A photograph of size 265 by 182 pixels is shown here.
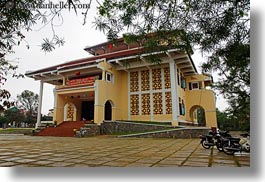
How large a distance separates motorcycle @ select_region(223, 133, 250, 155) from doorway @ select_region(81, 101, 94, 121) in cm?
1033

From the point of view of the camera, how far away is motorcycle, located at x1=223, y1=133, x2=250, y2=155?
2846 millimetres

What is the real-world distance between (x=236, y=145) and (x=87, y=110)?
1074 cm

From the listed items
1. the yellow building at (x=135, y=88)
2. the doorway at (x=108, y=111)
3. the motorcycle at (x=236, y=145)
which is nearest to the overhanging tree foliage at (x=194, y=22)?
the motorcycle at (x=236, y=145)

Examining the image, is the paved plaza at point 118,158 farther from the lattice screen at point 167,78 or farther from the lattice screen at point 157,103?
the lattice screen at point 167,78

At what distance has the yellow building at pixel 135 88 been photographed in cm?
993

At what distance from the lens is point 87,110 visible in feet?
42.5

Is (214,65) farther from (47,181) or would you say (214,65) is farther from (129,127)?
(129,127)

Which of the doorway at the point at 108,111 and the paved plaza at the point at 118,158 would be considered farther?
the doorway at the point at 108,111

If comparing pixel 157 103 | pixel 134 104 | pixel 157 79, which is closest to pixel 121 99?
pixel 134 104

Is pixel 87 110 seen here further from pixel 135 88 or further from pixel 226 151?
pixel 226 151

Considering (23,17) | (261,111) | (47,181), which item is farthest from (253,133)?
(23,17)

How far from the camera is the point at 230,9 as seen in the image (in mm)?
2633

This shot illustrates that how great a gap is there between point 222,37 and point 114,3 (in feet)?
4.87

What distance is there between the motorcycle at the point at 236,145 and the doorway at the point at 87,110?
33.9 ft
